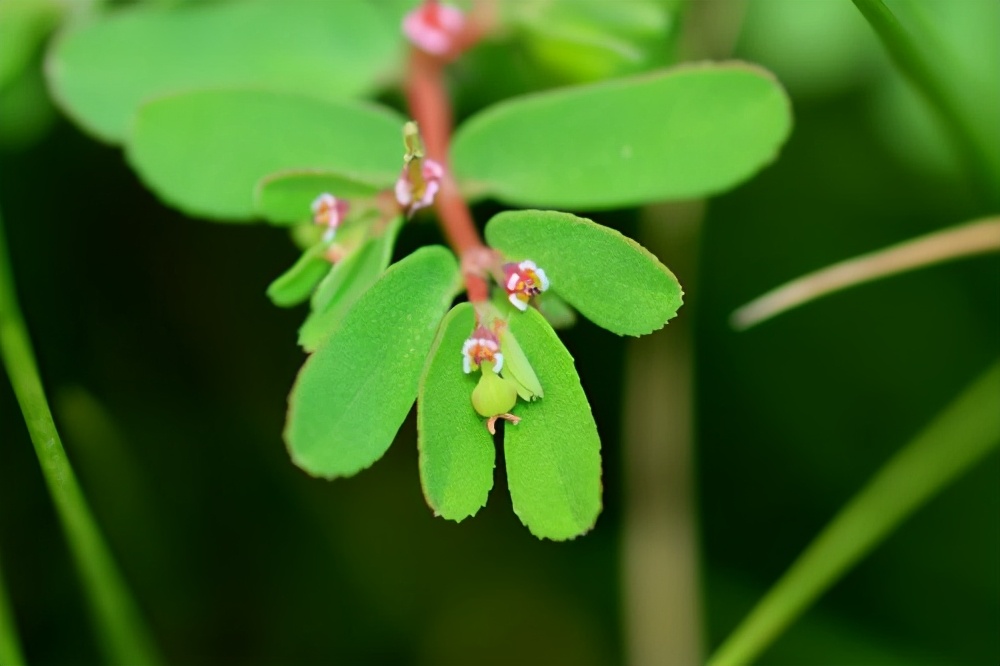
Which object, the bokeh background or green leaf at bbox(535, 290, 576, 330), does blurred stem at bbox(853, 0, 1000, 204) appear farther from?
green leaf at bbox(535, 290, 576, 330)

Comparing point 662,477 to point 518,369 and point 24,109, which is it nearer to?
point 518,369

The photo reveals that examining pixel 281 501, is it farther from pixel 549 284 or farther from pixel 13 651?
pixel 549 284

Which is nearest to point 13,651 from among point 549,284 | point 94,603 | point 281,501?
point 94,603

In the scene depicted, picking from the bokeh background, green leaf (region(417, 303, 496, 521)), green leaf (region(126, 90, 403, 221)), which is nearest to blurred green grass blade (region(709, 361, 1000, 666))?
the bokeh background

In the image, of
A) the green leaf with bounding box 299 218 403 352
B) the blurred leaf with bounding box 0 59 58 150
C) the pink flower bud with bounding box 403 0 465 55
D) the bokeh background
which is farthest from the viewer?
the bokeh background

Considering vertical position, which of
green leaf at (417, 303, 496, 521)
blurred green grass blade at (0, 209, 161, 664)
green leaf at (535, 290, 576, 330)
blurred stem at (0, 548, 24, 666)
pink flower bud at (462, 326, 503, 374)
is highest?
green leaf at (535, 290, 576, 330)

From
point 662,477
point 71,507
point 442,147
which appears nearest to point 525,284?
point 442,147
